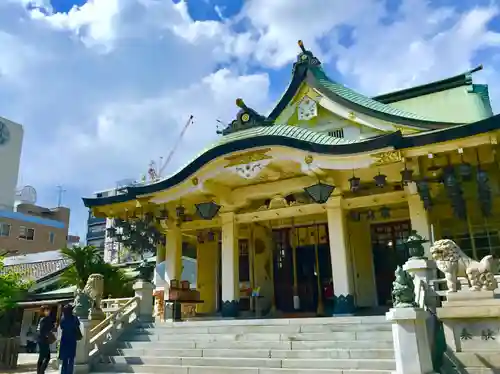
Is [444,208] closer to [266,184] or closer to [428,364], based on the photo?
[266,184]

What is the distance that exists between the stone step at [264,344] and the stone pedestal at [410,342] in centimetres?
120

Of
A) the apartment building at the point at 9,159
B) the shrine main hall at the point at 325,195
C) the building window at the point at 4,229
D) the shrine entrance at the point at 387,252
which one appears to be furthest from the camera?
the apartment building at the point at 9,159

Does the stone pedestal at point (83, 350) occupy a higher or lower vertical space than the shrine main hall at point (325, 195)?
lower

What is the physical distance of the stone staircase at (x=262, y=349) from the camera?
8.56m

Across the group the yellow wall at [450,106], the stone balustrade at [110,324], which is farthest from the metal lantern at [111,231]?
the yellow wall at [450,106]

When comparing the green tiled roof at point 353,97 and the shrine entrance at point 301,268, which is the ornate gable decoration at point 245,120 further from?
the shrine entrance at point 301,268

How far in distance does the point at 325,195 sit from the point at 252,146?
255 centimetres

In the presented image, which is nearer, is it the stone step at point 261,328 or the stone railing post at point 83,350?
the stone step at point 261,328

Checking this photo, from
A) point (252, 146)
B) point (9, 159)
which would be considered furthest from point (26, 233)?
point (252, 146)

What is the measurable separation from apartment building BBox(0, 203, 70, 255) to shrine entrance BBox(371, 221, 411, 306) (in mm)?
37313

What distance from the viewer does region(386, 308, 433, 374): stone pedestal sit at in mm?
7297

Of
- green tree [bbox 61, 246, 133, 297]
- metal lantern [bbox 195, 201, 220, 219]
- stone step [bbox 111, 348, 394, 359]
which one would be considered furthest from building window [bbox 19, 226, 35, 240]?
stone step [bbox 111, 348, 394, 359]

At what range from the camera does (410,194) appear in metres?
12.8

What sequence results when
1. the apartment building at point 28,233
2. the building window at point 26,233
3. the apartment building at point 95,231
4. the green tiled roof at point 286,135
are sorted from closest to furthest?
A: the green tiled roof at point 286,135
the apartment building at point 28,233
the building window at point 26,233
the apartment building at point 95,231
